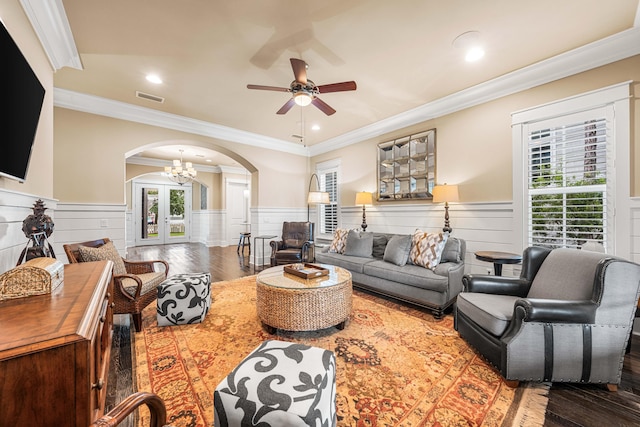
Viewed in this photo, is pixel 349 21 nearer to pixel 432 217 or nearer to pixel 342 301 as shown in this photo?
pixel 342 301

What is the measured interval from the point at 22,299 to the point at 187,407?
1061mm

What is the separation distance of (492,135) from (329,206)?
11.3ft

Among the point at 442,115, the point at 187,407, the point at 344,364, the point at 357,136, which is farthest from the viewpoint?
the point at 357,136

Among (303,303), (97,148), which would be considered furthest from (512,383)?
(97,148)

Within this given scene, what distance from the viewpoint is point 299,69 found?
2.50 meters

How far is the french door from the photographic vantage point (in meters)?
9.05

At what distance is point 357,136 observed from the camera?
524cm

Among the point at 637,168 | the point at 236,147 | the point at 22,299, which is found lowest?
the point at 22,299

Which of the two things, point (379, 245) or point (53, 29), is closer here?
point (53, 29)

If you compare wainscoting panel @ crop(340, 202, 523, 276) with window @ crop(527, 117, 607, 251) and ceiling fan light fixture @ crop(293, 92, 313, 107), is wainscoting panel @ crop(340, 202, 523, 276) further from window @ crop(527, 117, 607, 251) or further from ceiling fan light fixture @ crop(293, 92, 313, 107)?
ceiling fan light fixture @ crop(293, 92, 313, 107)

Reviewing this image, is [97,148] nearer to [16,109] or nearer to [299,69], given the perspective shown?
[16,109]

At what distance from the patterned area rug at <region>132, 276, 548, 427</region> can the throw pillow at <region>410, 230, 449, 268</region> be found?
0.64 m

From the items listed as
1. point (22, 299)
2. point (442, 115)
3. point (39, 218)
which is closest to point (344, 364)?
point (22, 299)

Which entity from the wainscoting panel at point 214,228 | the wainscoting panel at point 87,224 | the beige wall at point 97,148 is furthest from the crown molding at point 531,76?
the wainscoting panel at point 214,228
